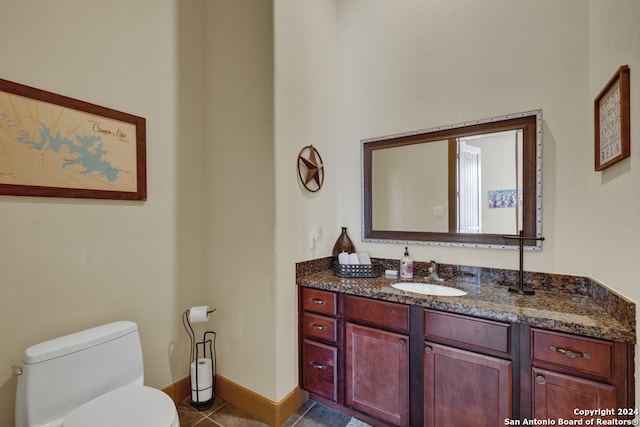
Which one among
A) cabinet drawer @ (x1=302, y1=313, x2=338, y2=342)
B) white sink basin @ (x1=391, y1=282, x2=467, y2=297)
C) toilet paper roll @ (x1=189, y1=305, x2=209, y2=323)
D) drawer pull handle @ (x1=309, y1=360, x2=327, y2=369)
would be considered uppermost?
white sink basin @ (x1=391, y1=282, x2=467, y2=297)

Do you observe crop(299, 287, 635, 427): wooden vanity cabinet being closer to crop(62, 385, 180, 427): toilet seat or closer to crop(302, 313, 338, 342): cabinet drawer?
crop(302, 313, 338, 342): cabinet drawer

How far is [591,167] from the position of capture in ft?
5.01

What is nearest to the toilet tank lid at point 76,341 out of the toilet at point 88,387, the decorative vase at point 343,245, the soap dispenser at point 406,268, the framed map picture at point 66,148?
the toilet at point 88,387

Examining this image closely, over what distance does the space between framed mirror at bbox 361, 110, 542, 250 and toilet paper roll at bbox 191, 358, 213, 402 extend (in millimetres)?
1506

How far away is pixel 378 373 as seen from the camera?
1.64 meters

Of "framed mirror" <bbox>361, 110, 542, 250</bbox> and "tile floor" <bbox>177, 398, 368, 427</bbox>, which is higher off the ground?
"framed mirror" <bbox>361, 110, 542, 250</bbox>

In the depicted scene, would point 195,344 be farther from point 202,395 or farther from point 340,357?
point 340,357

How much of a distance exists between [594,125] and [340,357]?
1.92m

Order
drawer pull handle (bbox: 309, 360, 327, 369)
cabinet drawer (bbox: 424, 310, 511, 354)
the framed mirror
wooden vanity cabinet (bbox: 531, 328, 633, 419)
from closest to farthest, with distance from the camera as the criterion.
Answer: wooden vanity cabinet (bbox: 531, 328, 633, 419) → cabinet drawer (bbox: 424, 310, 511, 354) → the framed mirror → drawer pull handle (bbox: 309, 360, 327, 369)

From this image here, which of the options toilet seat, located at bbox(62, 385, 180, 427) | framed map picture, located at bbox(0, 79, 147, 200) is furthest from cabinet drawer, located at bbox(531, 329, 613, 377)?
framed map picture, located at bbox(0, 79, 147, 200)

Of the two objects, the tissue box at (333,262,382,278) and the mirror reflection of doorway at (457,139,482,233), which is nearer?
the mirror reflection of doorway at (457,139,482,233)

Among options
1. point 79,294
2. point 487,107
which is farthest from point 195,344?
point 487,107

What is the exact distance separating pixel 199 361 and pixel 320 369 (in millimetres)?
857

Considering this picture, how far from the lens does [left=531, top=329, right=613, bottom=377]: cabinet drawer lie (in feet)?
3.63
